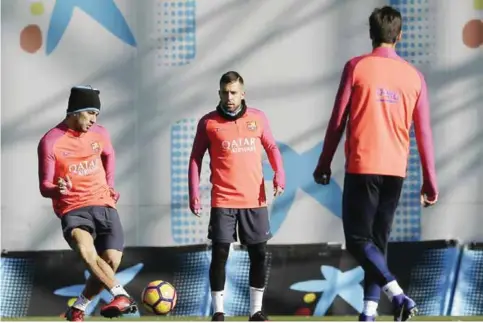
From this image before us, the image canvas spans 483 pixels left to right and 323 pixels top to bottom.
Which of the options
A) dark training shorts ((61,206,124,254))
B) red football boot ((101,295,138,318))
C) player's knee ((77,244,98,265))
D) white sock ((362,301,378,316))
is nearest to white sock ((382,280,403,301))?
white sock ((362,301,378,316))

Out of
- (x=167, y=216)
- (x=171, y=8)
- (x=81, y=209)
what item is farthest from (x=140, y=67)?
(x=81, y=209)

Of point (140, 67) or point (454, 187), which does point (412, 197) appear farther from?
point (140, 67)

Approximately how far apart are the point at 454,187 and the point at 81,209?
4.06m

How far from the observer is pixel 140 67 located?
13570mm

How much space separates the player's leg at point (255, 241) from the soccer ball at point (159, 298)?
660 millimetres

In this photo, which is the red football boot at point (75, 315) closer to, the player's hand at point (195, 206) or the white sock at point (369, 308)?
the player's hand at point (195, 206)

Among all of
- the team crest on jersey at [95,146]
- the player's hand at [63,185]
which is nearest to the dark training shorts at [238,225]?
the team crest on jersey at [95,146]

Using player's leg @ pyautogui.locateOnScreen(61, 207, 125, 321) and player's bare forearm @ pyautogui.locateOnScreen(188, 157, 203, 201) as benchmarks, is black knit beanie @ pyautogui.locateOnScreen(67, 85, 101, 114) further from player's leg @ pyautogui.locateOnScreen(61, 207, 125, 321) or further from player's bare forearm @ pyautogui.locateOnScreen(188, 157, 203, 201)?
player's bare forearm @ pyautogui.locateOnScreen(188, 157, 203, 201)

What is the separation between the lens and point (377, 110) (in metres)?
9.08

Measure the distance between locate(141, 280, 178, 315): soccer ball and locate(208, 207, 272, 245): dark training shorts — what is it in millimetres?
567

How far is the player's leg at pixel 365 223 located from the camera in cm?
899

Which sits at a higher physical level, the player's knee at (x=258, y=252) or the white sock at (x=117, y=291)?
the player's knee at (x=258, y=252)

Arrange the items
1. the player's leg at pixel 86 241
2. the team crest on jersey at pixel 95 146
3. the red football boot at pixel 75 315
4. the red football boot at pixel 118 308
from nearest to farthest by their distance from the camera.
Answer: the red football boot at pixel 118 308
the player's leg at pixel 86 241
the team crest on jersey at pixel 95 146
the red football boot at pixel 75 315

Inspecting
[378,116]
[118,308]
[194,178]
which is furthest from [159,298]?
[378,116]
